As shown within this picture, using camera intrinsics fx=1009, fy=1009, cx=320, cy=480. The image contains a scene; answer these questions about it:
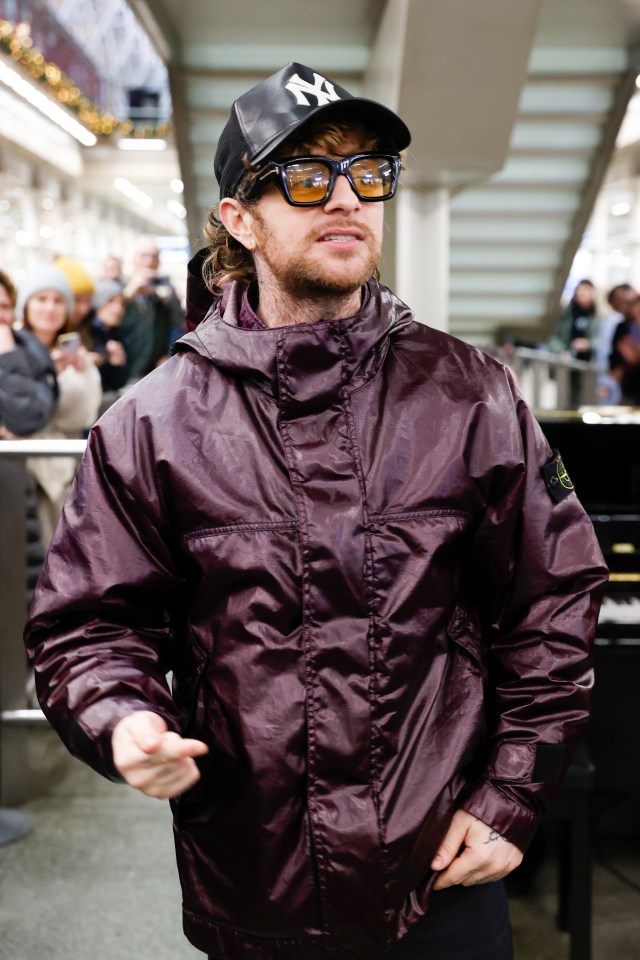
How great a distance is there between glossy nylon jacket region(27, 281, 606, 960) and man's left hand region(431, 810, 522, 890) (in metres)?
0.02

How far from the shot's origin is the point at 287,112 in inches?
54.1

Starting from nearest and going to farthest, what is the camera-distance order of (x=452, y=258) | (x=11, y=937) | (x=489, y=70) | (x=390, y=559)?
(x=390, y=559)
(x=11, y=937)
(x=489, y=70)
(x=452, y=258)

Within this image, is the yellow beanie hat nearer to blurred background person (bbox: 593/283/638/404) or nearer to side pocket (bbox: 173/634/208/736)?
blurred background person (bbox: 593/283/638/404)

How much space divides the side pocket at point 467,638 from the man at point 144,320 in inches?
224

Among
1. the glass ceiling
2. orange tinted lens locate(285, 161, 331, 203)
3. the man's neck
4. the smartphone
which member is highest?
the glass ceiling

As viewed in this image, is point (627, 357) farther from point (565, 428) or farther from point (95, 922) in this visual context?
point (95, 922)

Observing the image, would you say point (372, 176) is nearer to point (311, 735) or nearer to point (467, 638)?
point (467, 638)

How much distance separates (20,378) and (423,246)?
4.33 metres

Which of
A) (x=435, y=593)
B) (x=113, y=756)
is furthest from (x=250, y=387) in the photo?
(x=113, y=756)

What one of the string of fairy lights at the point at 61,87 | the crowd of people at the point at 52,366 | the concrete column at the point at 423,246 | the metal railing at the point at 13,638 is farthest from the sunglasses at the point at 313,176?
the string of fairy lights at the point at 61,87

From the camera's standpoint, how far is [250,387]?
4.72 ft

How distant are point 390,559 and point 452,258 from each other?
1031 centimetres

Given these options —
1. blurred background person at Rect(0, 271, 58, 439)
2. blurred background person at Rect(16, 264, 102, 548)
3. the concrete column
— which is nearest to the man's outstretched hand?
blurred background person at Rect(0, 271, 58, 439)

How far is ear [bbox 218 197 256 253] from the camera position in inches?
59.5
